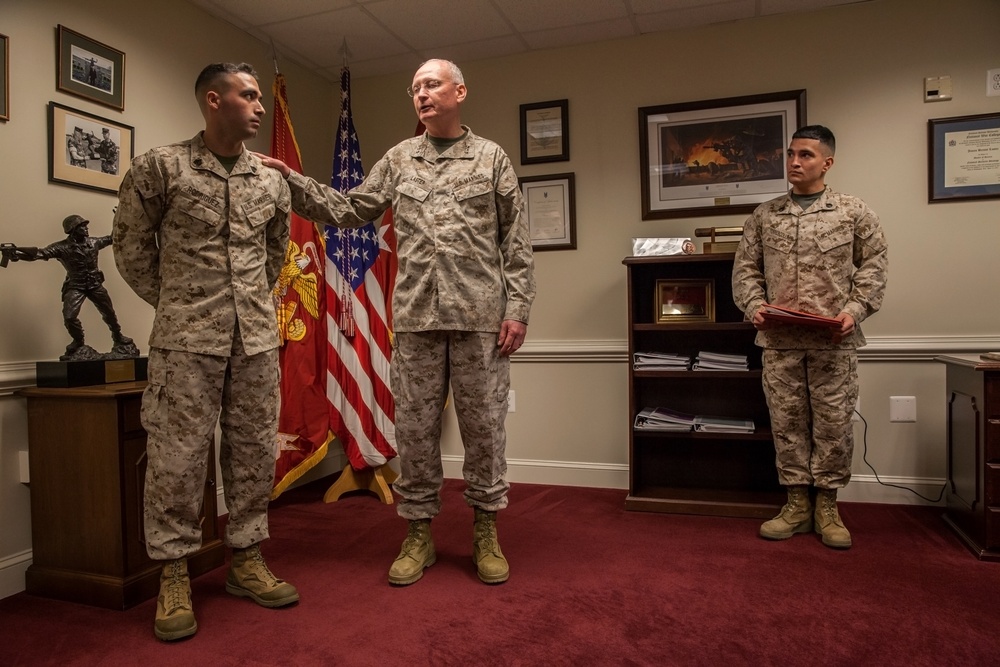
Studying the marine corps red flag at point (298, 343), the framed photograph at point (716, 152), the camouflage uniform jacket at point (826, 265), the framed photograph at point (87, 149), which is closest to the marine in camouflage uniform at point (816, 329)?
the camouflage uniform jacket at point (826, 265)

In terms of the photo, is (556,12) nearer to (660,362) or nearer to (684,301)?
(684,301)

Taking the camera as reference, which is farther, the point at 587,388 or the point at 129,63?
the point at 587,388

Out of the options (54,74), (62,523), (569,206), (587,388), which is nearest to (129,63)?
(54,74)

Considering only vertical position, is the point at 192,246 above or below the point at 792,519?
above

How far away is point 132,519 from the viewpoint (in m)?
1.98

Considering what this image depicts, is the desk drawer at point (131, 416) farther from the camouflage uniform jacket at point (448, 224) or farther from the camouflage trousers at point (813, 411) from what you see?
the camouflage trousers at point (813, 411)

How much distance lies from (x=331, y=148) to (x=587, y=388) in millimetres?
1997

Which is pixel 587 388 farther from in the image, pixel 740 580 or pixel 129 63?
pixel 129 63

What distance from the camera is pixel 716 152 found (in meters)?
3.13

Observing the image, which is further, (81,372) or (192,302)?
(81,372)

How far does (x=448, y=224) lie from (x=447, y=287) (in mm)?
195

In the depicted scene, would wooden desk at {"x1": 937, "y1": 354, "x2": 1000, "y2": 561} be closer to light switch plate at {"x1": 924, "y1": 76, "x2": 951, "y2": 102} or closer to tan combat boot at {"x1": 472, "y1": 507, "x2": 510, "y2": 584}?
light switch plate at {"x1": 924, "y1": 76, "x2": 951, "y2": 102}

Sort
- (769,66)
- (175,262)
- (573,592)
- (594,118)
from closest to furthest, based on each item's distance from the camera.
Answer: (175,262) → (573,592) → (769,66) → (594,118)

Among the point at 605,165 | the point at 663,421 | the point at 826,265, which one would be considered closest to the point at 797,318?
the point at 826,265
